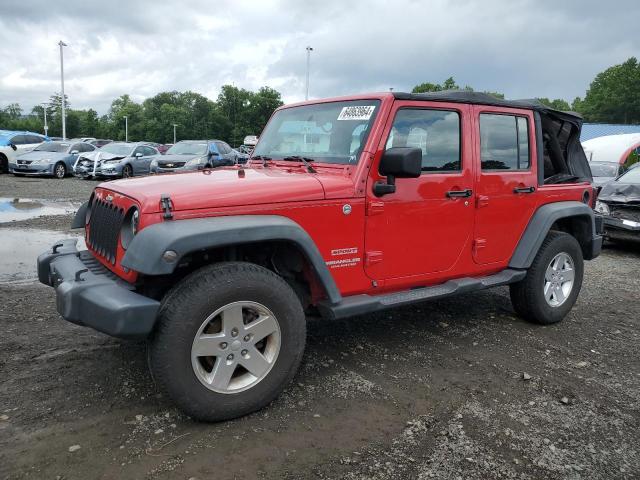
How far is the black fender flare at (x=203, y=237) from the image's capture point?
2.60 meters

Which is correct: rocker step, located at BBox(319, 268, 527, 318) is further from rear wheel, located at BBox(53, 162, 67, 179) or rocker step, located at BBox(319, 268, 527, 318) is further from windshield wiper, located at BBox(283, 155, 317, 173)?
rear wheel, located at BBox(53, 162, 67, 179)

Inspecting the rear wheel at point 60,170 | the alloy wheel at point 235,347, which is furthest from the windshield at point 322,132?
the rear wheel at point 60,170

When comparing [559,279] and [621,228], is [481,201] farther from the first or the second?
[621,228]

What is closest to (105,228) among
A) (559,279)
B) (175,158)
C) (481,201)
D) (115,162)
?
(481,201)

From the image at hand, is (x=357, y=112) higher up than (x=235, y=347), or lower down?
higher up

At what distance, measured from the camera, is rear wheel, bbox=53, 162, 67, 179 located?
60.8ft

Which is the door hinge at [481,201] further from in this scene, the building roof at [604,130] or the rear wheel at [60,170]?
the building roof at [604,130]

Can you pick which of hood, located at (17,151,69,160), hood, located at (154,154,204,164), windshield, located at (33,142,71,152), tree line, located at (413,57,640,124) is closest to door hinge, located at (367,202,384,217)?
hood, located at (154,154,204,164)

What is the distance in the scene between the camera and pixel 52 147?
19.8 metres

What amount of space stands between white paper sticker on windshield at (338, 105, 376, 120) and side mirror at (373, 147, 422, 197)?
1.27ft

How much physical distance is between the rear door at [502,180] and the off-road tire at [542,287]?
332 mm

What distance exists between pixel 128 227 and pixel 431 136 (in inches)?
88.6

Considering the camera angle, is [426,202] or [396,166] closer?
[396,166]

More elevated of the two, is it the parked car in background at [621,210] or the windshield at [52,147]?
the windshield at [52,147]
